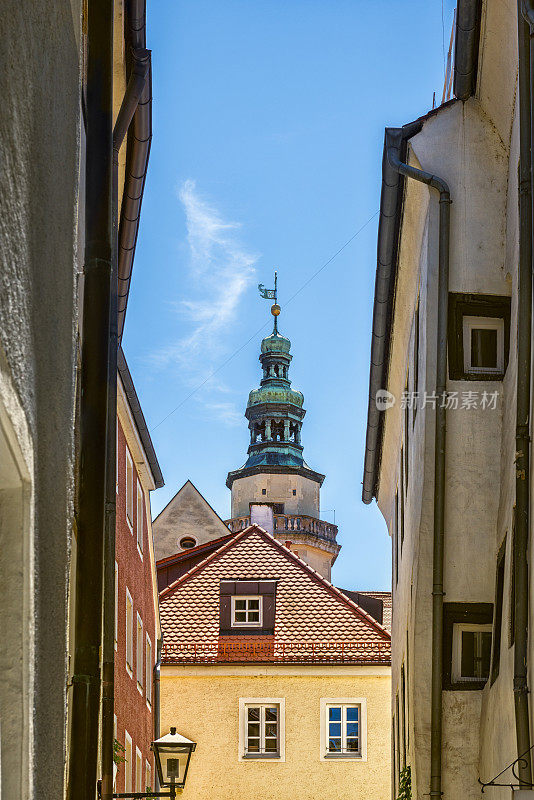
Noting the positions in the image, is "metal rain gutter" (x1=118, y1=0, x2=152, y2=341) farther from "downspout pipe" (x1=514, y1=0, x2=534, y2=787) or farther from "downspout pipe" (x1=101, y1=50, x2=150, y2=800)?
"downspout pipe" (x1=514, y1=0, x2=534, y2=787)

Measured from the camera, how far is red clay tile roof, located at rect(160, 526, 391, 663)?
29.6 m

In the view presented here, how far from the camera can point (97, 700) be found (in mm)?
6395

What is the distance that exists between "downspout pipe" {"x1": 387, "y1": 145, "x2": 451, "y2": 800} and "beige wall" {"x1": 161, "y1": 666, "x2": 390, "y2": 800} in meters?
16.9

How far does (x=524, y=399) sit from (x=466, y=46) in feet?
14.6

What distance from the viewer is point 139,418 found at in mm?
20156

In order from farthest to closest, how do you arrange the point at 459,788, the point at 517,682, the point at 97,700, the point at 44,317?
the point at 459,788, the point at 517,682, the point at 97,700, the point at 44,317

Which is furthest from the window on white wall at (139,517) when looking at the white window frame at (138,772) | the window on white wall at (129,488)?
the white window frame at (138,772)

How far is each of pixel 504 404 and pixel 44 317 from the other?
899 centimetres

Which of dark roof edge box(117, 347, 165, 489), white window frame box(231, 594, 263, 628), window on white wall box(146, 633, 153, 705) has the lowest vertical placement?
window on white wall box(146, 633, 153, 705)

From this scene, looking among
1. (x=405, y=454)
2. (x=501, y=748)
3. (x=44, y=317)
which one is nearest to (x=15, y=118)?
(x=44, y=317)

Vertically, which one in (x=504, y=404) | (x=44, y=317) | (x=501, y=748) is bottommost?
(x=501, y=748)

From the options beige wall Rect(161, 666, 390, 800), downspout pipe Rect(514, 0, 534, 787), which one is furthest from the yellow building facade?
downspout pipe Rect(514, 0, 534, 787)

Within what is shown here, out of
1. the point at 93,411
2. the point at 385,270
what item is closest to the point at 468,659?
the point at 385,270

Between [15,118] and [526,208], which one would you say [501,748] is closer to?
[526,208]
